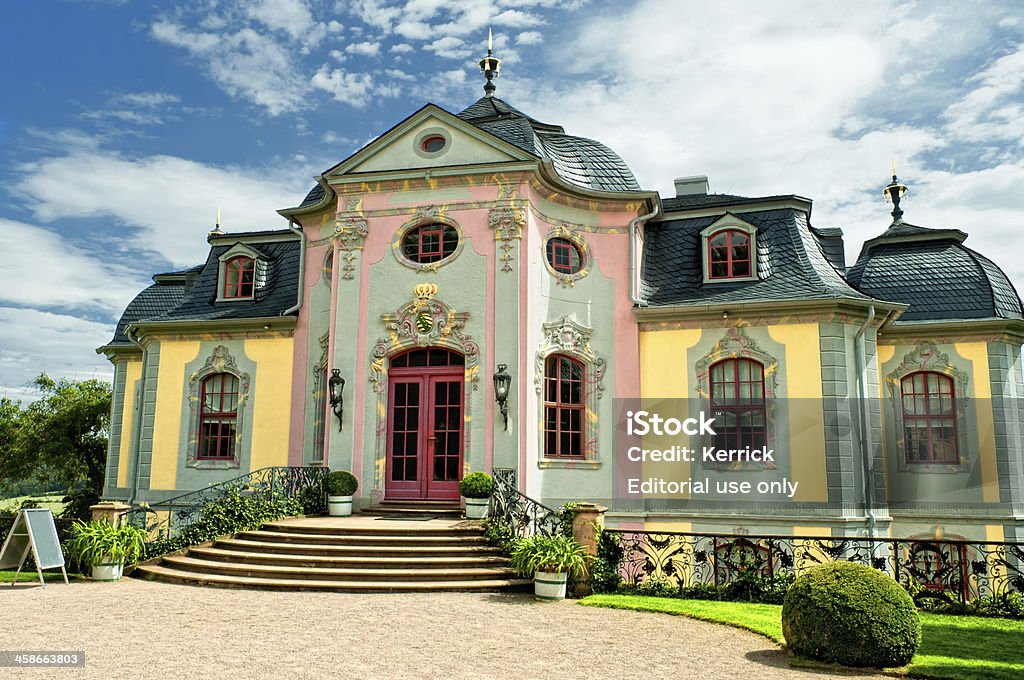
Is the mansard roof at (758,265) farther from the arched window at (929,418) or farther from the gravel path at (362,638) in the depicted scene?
the gravel path at (362,638)

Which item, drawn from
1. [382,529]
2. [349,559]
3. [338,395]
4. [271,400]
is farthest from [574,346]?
[271,400]

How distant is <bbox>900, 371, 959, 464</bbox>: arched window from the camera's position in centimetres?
1733

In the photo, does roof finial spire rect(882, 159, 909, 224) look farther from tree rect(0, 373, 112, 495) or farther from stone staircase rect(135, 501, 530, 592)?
tree rect(0, 373, 112, 495)

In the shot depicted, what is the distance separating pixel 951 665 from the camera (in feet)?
24.7

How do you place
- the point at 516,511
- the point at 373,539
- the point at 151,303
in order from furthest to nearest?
1. the point at 151,303
2. the point at 516,511
3. the point at 373,539

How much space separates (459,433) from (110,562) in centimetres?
626

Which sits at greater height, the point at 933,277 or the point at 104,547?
the point at 933,277

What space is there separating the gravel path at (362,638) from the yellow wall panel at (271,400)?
7.12 m

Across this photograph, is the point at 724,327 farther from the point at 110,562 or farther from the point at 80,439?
the point at 80,439

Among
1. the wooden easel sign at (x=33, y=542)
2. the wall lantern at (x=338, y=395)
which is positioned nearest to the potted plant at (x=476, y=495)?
the wall lantern at (x=338, y=395)

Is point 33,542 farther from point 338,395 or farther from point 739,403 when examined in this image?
point 739,403

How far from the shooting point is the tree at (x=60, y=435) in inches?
1206

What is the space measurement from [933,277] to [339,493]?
1329cm

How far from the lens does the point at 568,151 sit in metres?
18.1
